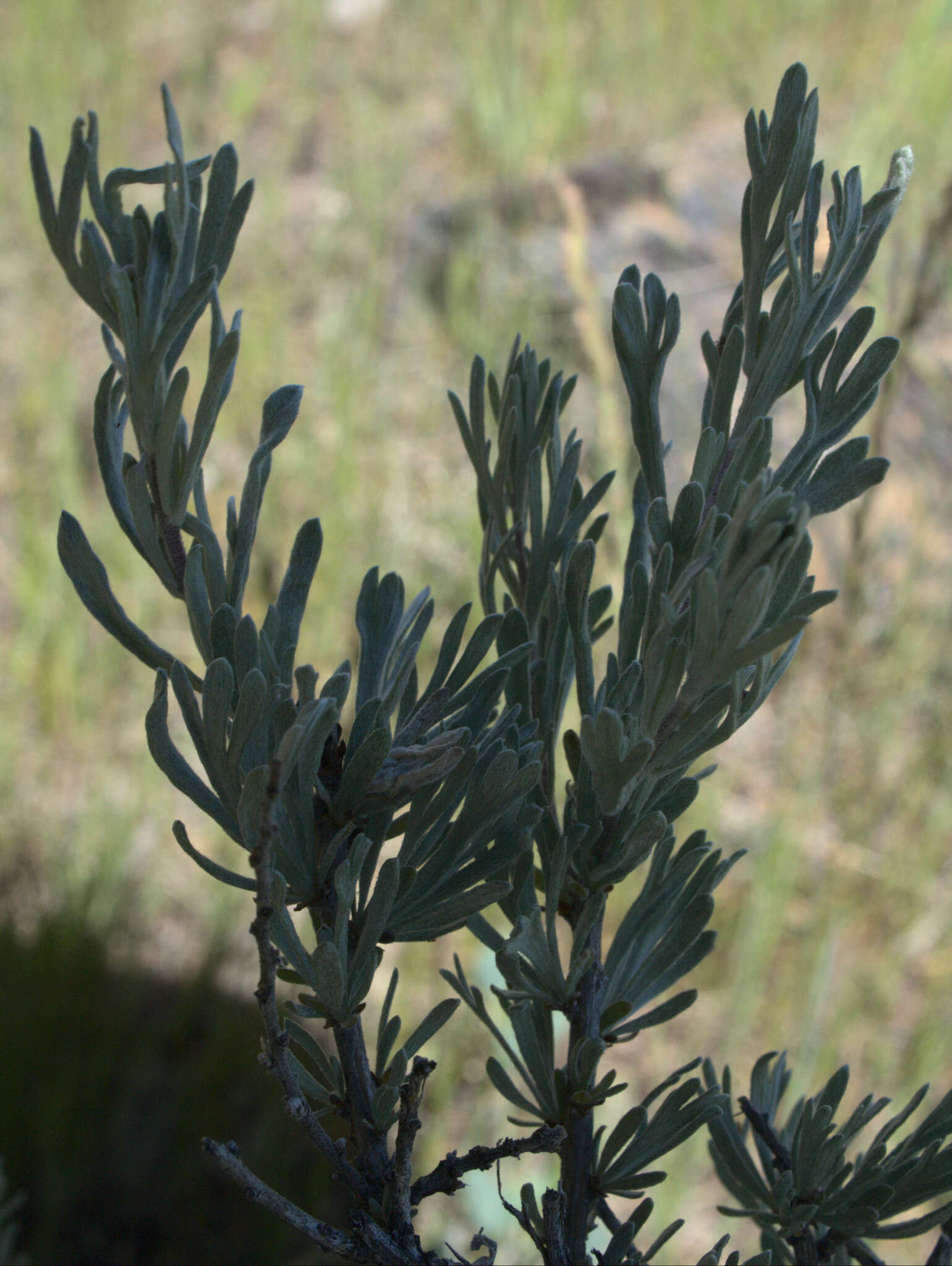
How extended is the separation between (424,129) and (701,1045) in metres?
3.49

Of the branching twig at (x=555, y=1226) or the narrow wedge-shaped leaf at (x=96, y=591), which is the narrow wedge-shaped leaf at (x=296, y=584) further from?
the branching twig at (x=555, y=1226)

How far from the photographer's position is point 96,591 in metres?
0.39

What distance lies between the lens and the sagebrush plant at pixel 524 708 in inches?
13.7

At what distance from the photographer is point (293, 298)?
3.45 m

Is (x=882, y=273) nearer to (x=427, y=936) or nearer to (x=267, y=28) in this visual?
(x=427, y=936)

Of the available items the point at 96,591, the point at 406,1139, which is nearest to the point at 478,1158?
the point at 406,1139

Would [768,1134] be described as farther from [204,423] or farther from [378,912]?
[204,423]

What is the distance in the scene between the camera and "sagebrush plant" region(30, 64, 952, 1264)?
0.35 metres

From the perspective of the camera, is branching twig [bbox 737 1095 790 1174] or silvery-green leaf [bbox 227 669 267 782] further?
branching twig [bbox 737 1095 790 1174]

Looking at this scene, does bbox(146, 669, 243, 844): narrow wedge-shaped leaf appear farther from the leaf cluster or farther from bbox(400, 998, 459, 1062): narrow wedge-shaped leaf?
the leaf cluster

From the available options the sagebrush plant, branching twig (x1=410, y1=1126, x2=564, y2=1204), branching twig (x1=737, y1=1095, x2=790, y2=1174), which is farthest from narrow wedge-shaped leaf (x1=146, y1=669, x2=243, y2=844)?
branching twig (x1=737, y1=1095, x2=790, y2=1174)

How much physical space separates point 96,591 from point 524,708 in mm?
173

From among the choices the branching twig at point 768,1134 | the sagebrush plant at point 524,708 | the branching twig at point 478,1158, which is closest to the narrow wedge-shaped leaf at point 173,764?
the sagebrush plant at point 524,708

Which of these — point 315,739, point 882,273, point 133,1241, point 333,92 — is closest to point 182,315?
point 315,739
